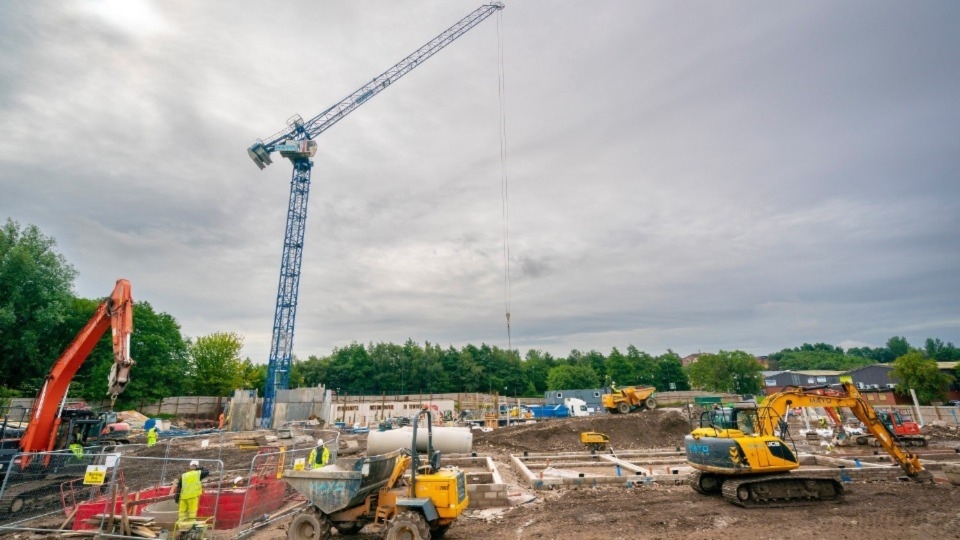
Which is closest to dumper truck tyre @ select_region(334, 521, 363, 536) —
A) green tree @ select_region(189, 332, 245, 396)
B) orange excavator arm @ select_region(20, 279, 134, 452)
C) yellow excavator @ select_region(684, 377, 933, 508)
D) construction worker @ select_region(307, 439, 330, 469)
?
construction worker @ select_region(307, 439, 330, 469)

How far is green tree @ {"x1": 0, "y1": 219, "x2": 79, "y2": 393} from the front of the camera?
34.2m

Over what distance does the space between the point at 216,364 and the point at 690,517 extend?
65.7 metres

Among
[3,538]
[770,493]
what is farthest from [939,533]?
[3,538]

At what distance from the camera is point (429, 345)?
102062 millimetres

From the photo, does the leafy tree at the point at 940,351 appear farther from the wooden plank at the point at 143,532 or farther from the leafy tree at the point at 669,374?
the wooden plank at the point at 143,532

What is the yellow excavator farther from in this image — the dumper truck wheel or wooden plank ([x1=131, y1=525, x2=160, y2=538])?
wooden plank ([x1=131, y1=525, x2=160, y2=538])

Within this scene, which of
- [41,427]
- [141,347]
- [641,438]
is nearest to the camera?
[41,427]

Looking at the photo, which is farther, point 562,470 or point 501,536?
point 562,470

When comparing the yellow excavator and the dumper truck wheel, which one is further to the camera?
the yellow excavator

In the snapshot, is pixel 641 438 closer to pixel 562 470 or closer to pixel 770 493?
pixel 562 470

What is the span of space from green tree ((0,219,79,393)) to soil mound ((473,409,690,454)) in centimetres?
3639

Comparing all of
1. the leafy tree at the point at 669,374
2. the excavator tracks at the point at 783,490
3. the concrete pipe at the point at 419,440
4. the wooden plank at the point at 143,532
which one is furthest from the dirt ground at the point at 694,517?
the leafy tree at the point at 669,374

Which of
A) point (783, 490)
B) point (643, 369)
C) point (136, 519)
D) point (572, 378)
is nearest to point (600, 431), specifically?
point (783, 490)

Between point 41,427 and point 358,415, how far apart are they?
41.4 metres
